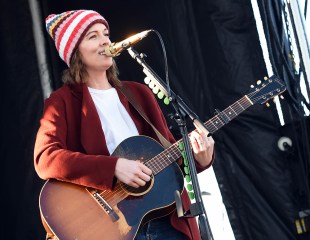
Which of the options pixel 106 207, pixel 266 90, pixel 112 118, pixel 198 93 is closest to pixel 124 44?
pixel 112 118

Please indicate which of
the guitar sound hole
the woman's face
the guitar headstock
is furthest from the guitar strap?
the guitar headstock

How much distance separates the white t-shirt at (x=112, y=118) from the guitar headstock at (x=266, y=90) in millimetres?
669

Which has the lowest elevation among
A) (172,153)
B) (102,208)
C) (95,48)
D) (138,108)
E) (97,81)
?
(102,208)

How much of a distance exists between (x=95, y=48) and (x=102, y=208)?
855 mm

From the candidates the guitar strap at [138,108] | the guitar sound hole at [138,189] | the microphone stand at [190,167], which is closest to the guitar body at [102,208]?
the guitar sound hole at [138,189]

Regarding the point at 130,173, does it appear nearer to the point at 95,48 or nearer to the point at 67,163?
the point at 67,163

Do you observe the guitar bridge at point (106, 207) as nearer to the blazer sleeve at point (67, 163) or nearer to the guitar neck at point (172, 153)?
the blazer sleeve at point (67, 163)

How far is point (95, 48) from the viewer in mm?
3264

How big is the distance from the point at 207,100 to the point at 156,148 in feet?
3.24

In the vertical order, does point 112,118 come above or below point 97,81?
below

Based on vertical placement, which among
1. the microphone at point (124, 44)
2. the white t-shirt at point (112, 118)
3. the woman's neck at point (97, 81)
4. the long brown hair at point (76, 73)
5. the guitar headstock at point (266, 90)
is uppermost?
the microphone at point (124, 44)

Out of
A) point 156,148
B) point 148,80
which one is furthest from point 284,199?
point 148,80

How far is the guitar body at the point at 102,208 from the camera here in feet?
9.45

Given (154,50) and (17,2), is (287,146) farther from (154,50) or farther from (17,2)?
(17,2)
